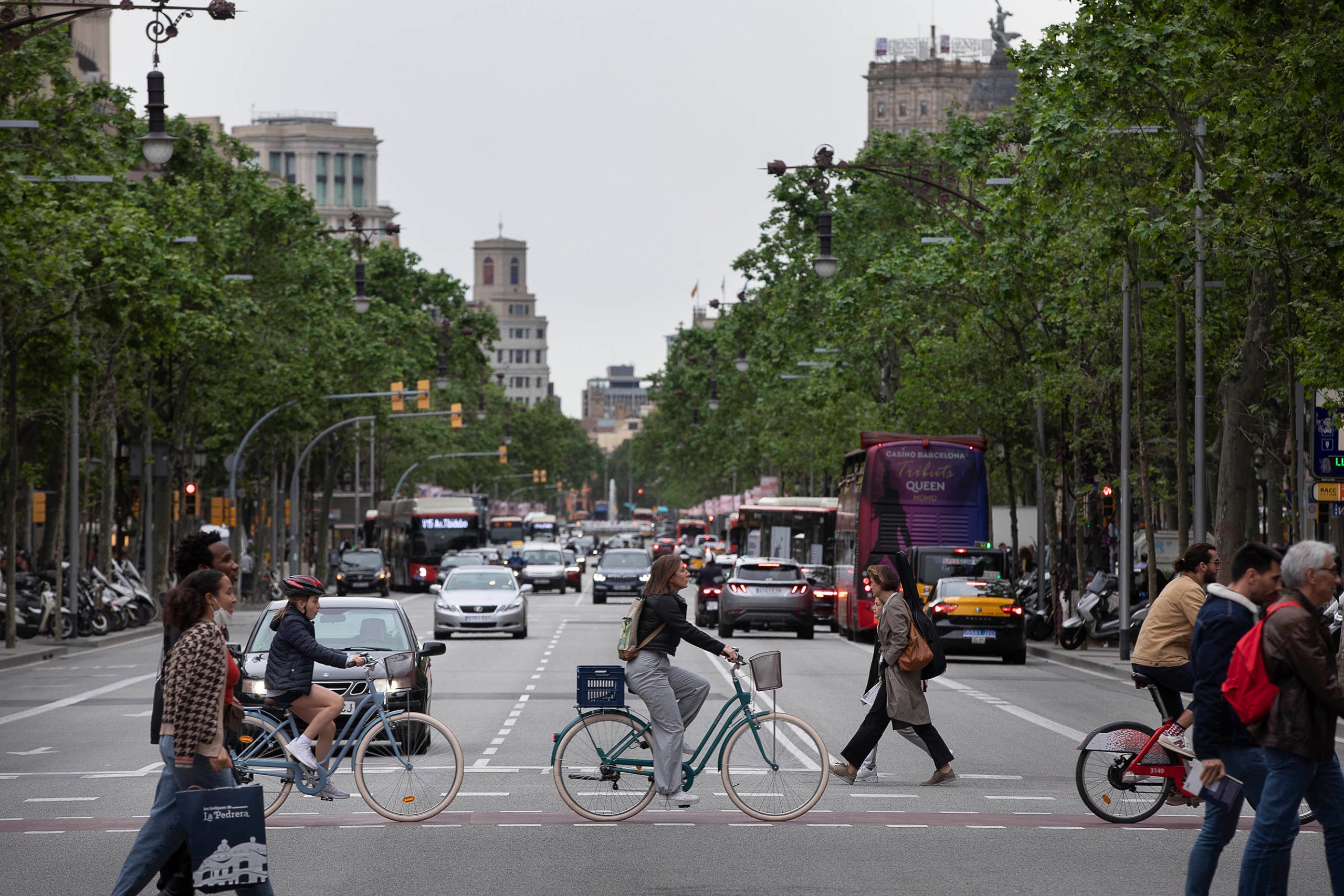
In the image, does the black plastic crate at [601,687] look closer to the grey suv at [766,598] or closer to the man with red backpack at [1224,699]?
the man with red backpack at [1224,699]

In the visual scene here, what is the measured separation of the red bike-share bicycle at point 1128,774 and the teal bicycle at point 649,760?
5.59 ft

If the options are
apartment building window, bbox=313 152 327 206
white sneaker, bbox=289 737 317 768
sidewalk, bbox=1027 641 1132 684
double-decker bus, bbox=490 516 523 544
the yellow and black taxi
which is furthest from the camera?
apartment building window, bbox=313 152 327 206

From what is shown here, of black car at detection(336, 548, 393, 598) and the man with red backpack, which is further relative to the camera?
black car at detection(336, 548, 393, 598)

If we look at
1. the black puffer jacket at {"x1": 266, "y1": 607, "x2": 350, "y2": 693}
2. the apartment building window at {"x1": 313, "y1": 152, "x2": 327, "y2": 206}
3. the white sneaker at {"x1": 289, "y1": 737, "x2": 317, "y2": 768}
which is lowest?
the white sneaker at {"x1": 289, "y1": 737, "x2": 317, "y2": 768}

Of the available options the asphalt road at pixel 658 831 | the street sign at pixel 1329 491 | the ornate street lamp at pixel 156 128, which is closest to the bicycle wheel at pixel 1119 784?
the asphalt road at pixel 658 831

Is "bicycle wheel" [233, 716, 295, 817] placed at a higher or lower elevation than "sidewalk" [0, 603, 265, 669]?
higher

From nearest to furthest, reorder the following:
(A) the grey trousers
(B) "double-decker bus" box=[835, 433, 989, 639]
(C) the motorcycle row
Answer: (A) the grey trousers < (B) "double-decker bus" box=[835, 433, 989, 639] < (C) the motorcycle row

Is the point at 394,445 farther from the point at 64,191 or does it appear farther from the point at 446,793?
the point at 446,793

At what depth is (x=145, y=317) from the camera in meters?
34.8

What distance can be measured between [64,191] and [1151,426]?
20525mm

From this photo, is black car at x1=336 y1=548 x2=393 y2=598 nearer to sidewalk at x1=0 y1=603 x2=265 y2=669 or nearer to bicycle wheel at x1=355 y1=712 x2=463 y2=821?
sidewalk at x1=0 y1=603 x2=265 y2=669

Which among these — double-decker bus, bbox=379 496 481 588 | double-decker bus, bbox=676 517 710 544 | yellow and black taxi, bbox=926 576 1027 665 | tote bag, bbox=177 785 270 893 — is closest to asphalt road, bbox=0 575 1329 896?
tote bag, bbox=177 785 270 893

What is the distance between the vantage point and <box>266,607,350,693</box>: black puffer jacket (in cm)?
1193

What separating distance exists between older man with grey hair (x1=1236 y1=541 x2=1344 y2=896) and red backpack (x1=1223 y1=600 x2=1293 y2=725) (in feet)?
0.08
